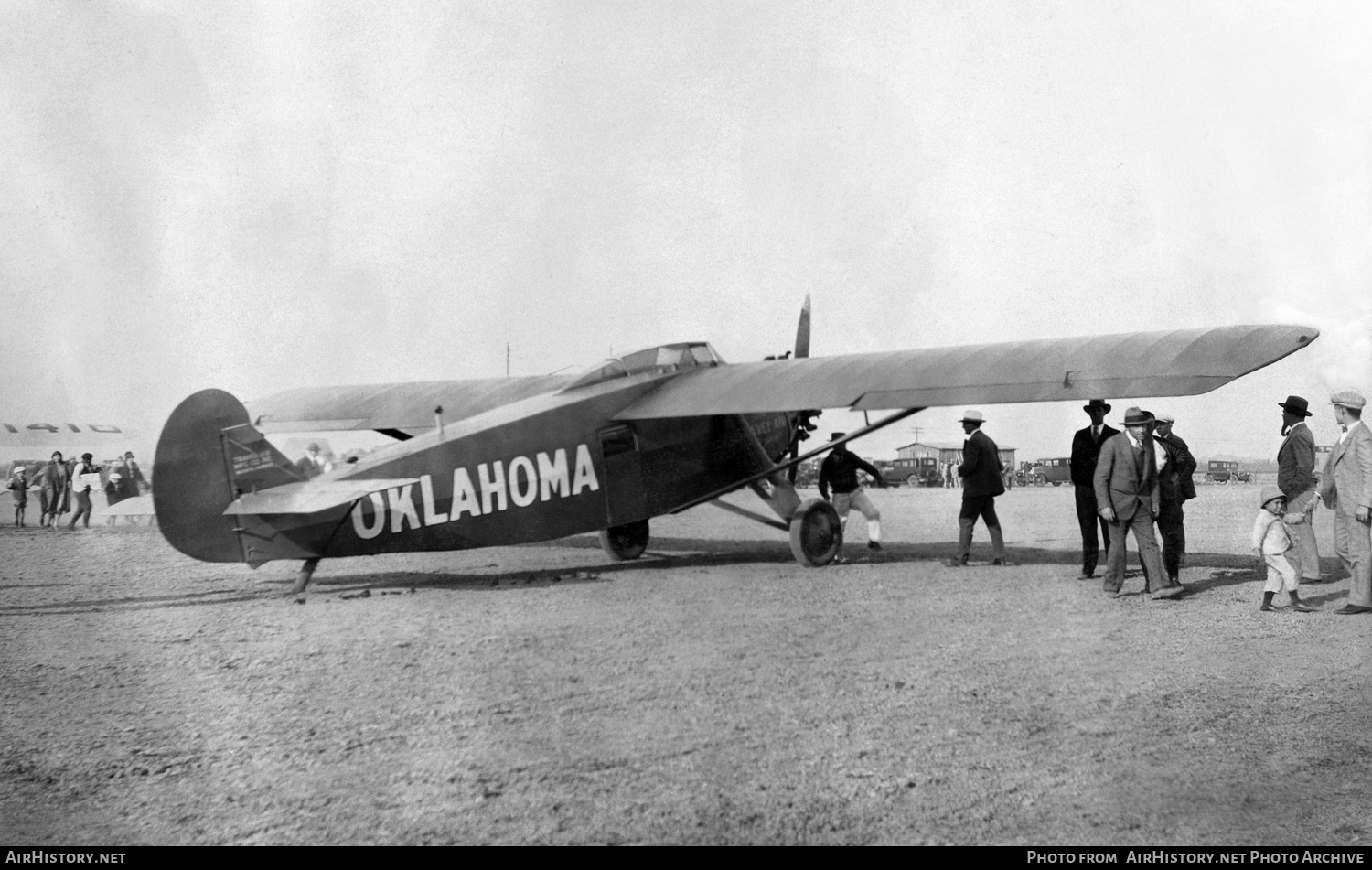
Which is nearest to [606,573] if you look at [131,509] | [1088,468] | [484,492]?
[484,492]

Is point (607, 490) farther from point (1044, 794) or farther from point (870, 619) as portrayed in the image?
point (1044, 794)

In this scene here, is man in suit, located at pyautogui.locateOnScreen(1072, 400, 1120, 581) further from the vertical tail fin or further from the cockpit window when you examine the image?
the vertical tail fin

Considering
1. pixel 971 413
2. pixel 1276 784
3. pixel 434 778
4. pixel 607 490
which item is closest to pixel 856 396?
pixel 971 413

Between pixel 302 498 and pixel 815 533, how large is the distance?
6.05 metres

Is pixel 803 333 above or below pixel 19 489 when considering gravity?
above

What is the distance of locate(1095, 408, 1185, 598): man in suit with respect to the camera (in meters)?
9.05

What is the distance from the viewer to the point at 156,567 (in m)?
11.8

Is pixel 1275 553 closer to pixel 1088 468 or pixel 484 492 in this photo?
pixel 1088 468

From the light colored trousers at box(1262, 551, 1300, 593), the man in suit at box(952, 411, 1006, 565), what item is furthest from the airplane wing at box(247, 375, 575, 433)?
the light colored trousers at box(1262, 551, 1300, 593)

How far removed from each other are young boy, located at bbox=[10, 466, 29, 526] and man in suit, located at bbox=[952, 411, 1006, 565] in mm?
16993

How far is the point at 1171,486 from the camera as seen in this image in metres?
9.88

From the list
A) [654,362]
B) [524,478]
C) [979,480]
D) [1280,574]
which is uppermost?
[654,362]

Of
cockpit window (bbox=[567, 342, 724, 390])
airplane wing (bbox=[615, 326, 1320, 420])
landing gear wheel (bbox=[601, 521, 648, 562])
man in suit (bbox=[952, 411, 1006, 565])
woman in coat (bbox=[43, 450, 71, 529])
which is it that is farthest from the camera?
woman in coat (bbox=[43, 450, 71, 529])

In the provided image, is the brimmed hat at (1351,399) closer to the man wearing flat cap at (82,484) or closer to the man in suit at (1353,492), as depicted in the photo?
the man in suit at (1353,492)
